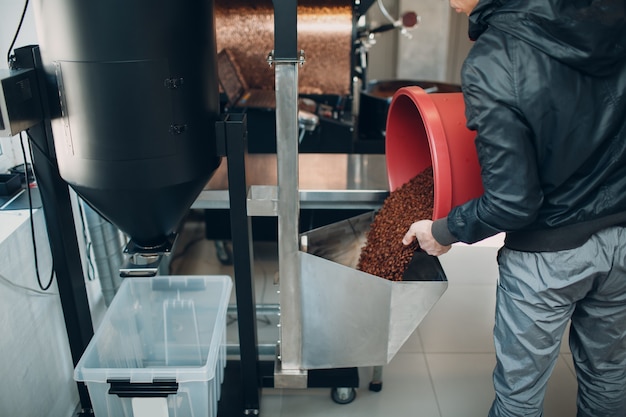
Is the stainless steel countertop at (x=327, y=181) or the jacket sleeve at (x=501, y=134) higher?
the jacket sleeve at (x=501, y=134)

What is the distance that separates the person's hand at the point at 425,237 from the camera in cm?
134

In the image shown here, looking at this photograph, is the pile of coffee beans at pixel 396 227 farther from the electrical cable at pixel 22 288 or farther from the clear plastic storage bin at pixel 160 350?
the electrical cable at pixel 22 288

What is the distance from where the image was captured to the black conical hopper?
3.52ft

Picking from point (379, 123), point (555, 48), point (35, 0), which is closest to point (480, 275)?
point (379, 123)

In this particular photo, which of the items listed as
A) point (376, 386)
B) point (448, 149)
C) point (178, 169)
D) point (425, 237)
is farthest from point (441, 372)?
point (178, 169)

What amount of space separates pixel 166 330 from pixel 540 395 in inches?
42.6

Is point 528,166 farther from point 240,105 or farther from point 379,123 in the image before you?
point 379,123

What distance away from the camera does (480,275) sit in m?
2.55

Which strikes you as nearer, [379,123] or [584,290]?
[584,290]

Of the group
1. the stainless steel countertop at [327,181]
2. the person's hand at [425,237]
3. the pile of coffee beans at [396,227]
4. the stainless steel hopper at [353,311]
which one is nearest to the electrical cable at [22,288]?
the stainless steel countertop at [327,181]

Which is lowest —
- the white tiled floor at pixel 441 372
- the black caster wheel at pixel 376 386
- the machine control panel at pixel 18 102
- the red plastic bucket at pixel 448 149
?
the white tiled floor at pixel 441 372

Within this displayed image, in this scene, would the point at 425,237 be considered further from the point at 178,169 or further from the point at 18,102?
the point at 18,102

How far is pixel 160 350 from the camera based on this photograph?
1.71 meters

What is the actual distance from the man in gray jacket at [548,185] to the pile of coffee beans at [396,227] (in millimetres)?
66
